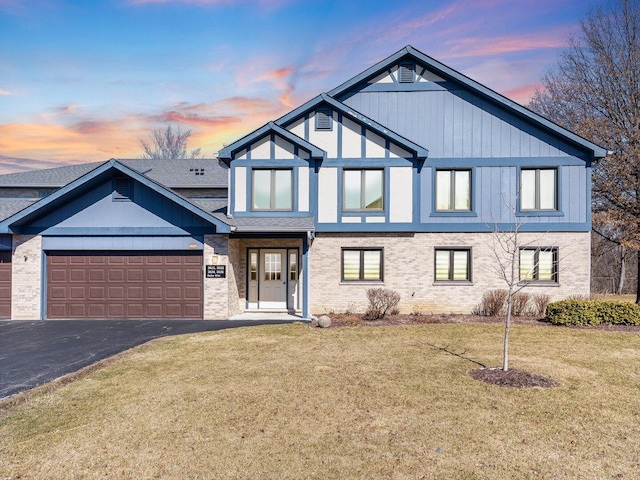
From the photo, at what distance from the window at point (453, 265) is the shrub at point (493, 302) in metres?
1.08

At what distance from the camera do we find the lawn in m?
5.09

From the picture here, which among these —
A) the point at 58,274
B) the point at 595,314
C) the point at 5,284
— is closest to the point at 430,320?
the point at 595,314

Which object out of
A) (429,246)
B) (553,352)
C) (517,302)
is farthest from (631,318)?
(429,246)

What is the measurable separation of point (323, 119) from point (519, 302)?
1068 cm

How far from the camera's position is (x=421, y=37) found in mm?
18266

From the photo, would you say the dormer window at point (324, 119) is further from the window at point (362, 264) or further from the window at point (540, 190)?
the window at point (540, 190)

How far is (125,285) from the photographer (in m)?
16.4

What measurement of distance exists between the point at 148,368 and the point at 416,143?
13284 mm

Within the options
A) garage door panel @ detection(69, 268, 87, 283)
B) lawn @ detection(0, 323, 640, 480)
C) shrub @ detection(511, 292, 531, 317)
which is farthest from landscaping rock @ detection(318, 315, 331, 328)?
garage door panel @ detection(69, 268, 87, 283)

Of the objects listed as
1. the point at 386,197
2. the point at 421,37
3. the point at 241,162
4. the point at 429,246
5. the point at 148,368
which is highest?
the point at 421,37

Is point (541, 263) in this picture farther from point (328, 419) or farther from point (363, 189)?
point (328, 419)

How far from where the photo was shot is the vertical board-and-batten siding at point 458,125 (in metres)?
17.0

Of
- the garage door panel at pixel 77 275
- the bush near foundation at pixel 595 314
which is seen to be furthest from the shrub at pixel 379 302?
the garage door panel at pixel 77 275

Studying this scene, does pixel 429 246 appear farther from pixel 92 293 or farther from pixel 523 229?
pixel 92 293
